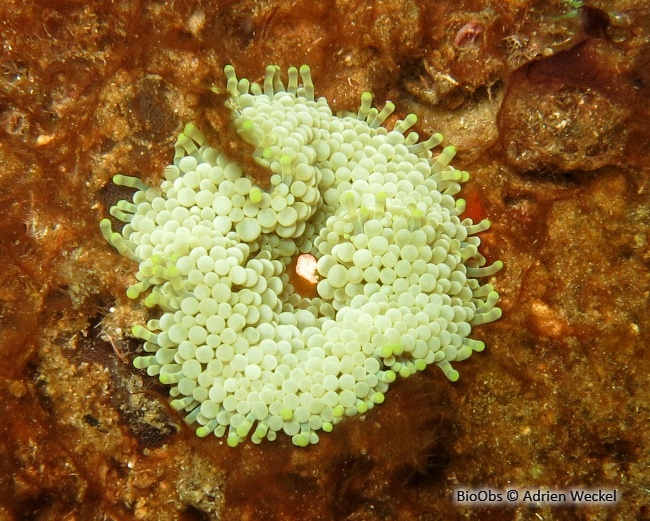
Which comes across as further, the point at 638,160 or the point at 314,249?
the point at 314,249

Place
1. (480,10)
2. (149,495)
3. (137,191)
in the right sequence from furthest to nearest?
(480,10) → (137,191) → (149,495)

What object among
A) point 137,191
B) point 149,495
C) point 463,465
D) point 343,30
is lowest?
point 149,495

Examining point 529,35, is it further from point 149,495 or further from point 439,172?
point 149,495

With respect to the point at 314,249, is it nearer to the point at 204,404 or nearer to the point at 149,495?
the point at 204,404

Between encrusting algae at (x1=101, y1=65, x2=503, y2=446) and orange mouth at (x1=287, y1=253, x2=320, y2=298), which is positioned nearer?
encrusting algae at (x1=101, y1=65, x2=503, y2=446)

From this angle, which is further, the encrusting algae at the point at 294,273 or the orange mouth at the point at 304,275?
the orange mouth at the point at 304,275

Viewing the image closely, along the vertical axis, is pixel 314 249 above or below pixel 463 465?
above

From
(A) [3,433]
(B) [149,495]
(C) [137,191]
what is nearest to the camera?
(A) [3,433]

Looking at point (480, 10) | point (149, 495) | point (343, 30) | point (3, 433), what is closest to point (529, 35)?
point (480, 10)
